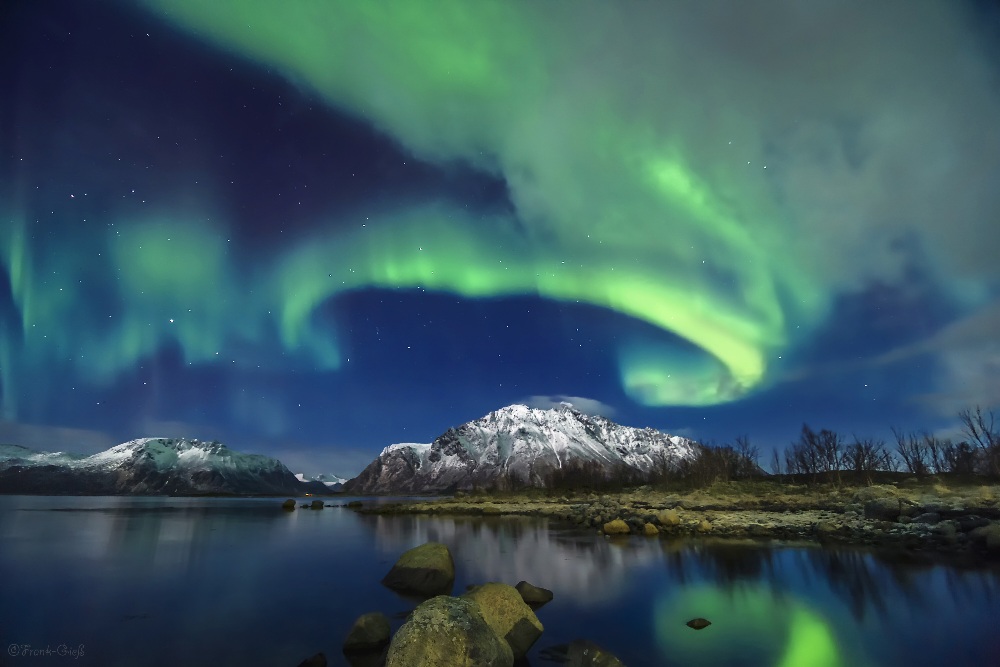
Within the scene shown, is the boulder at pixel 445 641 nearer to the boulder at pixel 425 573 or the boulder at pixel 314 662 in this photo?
the boulder at pixel 314 662

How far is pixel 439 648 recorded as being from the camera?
35.1 ft

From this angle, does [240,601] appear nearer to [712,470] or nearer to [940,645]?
[940,645]

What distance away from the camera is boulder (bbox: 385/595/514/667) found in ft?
34.9

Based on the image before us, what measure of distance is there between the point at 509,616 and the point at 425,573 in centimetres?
967

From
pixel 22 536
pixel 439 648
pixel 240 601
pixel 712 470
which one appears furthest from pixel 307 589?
pixel 712 470

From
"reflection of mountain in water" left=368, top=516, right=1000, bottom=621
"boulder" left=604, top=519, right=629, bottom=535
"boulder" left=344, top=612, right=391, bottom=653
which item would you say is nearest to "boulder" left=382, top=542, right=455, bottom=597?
"reflection of mountain in water" left=368, top=516, right=1000, bottom=621

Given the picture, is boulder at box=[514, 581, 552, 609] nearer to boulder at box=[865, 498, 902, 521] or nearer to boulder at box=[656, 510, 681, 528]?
boulder at box=[656, 510, 681, 528]

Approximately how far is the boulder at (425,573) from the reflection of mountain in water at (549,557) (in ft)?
10.1

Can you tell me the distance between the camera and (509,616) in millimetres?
15414

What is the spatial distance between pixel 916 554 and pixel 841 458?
321 feet

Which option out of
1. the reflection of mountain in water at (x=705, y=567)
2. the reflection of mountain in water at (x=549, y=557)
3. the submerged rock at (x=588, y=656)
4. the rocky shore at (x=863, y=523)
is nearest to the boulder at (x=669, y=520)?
the rocky shore at (x=863, y=523)

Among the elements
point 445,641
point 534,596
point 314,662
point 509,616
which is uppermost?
point 445,641

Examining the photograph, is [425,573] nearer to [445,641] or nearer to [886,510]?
[445,641]

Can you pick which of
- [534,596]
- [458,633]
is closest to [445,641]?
[458,633]
